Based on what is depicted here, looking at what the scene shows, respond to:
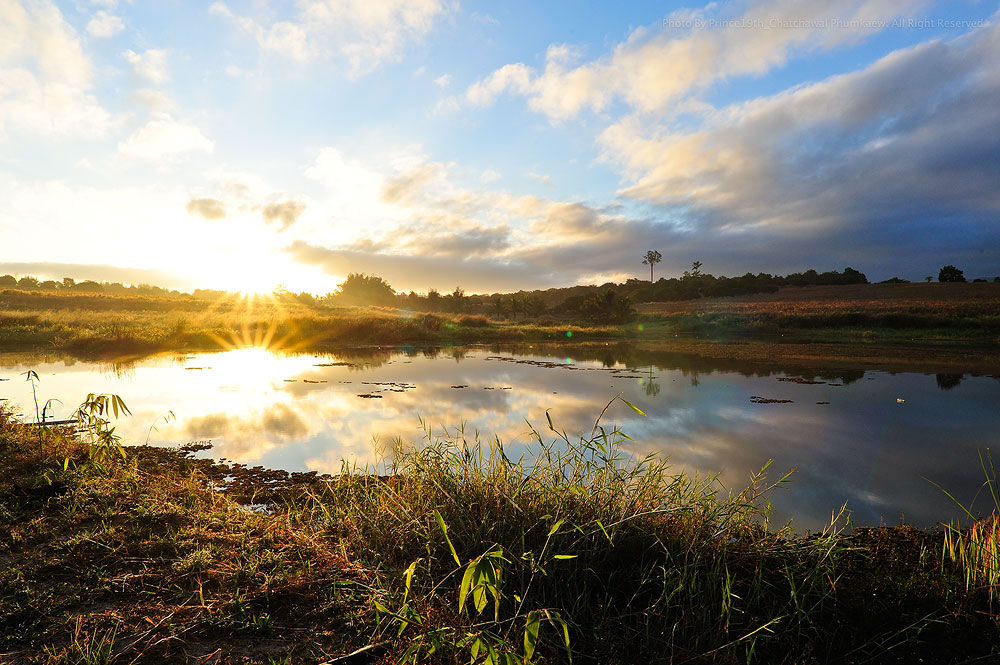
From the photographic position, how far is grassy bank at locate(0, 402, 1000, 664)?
2.41 meters

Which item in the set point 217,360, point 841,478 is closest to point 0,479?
point 841,478

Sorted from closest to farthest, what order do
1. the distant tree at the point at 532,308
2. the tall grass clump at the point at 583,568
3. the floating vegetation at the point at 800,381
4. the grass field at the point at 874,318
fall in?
1. the tall grass clump at the point at 583,568
2. the floating vegetation at the point at 800,381
3. the grass field at the point at 874,318
4. the distant tree at the point at 532,308

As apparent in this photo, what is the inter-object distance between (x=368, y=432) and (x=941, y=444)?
1056 centimetres

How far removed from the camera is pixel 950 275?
66.5m

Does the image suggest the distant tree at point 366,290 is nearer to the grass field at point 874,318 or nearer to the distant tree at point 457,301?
the distant tree at point 457,301

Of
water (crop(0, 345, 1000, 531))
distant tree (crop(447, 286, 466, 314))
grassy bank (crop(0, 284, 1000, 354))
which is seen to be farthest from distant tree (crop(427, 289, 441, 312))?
water (crop(0, 345, 1000, 531))

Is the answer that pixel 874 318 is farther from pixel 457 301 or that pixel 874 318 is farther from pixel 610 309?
pixel 457 301

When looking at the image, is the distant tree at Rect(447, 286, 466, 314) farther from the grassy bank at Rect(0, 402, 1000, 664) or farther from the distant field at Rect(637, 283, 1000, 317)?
the grassy bank at Rect(0, 402, 1000, 664)

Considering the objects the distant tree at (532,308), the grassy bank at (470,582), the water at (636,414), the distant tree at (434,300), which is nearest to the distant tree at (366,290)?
the distant tree at (434,300)

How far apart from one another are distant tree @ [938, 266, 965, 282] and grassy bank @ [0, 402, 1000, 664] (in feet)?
294

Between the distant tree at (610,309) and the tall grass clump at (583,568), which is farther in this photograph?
the distant tree at (610,309)

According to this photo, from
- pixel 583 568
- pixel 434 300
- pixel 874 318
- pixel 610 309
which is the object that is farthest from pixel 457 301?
pixel 583 568

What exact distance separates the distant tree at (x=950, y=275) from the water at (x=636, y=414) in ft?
240

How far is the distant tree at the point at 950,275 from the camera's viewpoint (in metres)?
65.6
